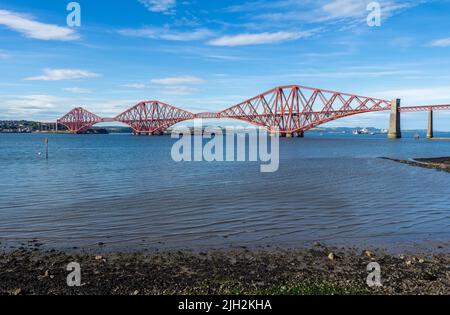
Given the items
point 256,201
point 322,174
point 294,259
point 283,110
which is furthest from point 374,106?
point 294,259

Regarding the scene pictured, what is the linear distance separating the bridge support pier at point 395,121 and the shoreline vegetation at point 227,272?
12301 cm

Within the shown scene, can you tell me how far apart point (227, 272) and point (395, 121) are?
127 metres

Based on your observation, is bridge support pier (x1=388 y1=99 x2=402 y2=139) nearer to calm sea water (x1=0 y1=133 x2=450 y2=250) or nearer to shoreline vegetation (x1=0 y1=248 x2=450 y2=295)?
calm sea water (x1=0 y1=133 x2=450 y2=250)

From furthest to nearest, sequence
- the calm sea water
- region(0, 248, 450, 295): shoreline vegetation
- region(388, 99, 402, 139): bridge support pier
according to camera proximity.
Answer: region(388, 99, 402, 139): bridge support pier < the calm sea water < region(0, 248, 450, 295): shoreline vegetation

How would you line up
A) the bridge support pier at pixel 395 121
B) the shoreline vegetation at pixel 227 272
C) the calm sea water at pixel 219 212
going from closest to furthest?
the shoreline vegetation at pixel 227 272
the calm sea water at pixel 219 212
the bridge support pier at pixel 395 121

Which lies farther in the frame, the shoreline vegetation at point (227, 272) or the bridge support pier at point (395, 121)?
the bridge support pier at point (395, 121)

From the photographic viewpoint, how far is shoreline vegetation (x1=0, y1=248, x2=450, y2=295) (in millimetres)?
7406

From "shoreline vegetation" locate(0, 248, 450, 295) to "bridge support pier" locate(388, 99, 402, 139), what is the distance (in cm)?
12301

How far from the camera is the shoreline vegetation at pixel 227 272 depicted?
24.3ft

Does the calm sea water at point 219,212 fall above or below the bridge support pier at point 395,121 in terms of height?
below

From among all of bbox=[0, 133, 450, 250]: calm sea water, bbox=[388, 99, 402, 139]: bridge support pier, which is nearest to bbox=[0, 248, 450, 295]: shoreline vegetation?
bbox=[0, 133, 450, 250]: calm sea water

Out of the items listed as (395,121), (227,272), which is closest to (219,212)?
(227,272)

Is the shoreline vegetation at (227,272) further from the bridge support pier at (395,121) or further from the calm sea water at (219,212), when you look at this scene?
the bridge support pier at (395,121)

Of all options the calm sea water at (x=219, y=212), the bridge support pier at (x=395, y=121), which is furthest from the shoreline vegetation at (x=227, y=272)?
the bridge support pier at (x=395, y=121)
